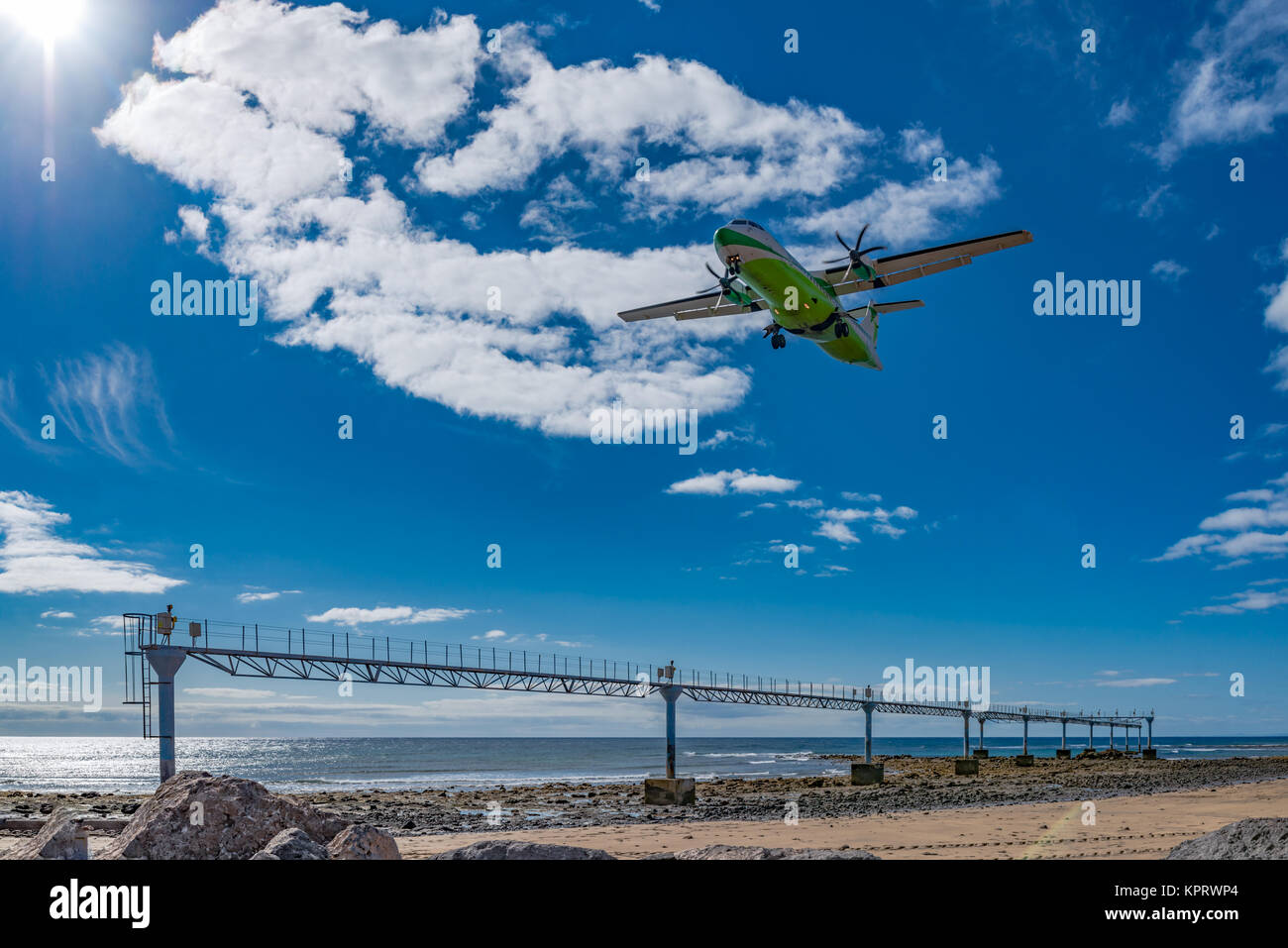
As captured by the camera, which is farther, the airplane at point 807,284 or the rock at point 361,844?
the airplane at point 807,284

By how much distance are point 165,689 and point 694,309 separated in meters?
24.9

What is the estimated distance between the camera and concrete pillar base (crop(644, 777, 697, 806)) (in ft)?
122

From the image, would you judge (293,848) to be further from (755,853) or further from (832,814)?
(832,814)

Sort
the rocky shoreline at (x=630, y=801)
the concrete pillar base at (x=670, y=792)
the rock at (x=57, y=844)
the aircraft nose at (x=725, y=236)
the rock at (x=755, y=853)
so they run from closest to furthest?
the rock at (x=755, y=853), the rock at (x=57, y=844), the aircraft nose at (x=725, y=236), the rocky shoreline at (x=630, y=801), the concrete pillar base at (x=670, y=792)

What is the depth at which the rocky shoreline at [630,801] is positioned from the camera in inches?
1254

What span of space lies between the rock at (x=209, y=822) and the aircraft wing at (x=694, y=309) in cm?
2711

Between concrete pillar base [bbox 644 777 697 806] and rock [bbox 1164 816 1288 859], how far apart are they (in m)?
29.2

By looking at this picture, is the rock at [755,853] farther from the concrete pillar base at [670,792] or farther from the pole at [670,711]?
the pole at [670,711]

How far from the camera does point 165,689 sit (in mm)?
31906

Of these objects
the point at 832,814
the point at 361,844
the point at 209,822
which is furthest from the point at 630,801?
the point at 361,844

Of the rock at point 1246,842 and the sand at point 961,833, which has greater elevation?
the rock at point 1246,842

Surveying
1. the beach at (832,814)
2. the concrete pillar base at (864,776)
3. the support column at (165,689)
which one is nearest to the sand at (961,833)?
the beach at (832,814)

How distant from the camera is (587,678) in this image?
56.1 m

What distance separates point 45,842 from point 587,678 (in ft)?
154
